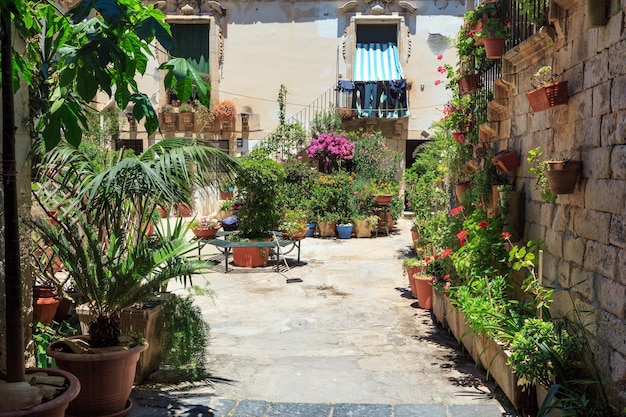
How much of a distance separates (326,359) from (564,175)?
8.95ft

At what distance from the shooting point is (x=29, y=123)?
13.8 feet

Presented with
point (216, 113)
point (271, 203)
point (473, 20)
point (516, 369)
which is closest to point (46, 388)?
point (516, 369)

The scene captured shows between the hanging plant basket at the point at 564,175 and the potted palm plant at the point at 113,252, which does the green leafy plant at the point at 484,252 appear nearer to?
the hanging plant basket at the point at 564,175

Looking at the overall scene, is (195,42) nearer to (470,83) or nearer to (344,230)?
(344,230)

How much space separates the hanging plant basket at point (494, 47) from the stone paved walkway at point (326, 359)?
9.29ft

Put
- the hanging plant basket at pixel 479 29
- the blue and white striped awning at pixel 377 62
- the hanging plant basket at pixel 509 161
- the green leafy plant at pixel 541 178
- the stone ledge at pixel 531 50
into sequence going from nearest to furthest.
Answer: the green leafy plant at pixel 541 178, the stone ledge at pixel 531 50, the hanging plant basket at pixel 509 161, the hanging plant basket at pixel 479 29, the blue and white striped awning at pixel 377 62

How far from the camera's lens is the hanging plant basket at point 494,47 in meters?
5.77

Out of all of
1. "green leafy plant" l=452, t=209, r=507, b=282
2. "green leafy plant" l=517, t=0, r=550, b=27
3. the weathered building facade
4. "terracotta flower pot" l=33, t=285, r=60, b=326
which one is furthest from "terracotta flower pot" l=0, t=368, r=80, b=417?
the weathered building facade

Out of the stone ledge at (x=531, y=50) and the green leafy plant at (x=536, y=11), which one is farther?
the green leafy plant at (x=536, y=11)

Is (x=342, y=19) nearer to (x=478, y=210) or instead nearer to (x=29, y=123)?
(x=478, y=210)

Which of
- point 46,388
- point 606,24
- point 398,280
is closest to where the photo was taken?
point 46,388

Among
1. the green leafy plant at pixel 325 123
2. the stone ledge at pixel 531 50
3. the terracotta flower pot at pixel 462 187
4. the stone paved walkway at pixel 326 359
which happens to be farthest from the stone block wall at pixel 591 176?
the green leafy plant at pixel 325 123

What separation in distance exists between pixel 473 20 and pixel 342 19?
11.8 metres

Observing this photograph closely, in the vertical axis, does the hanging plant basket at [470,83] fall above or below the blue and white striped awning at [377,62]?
below
